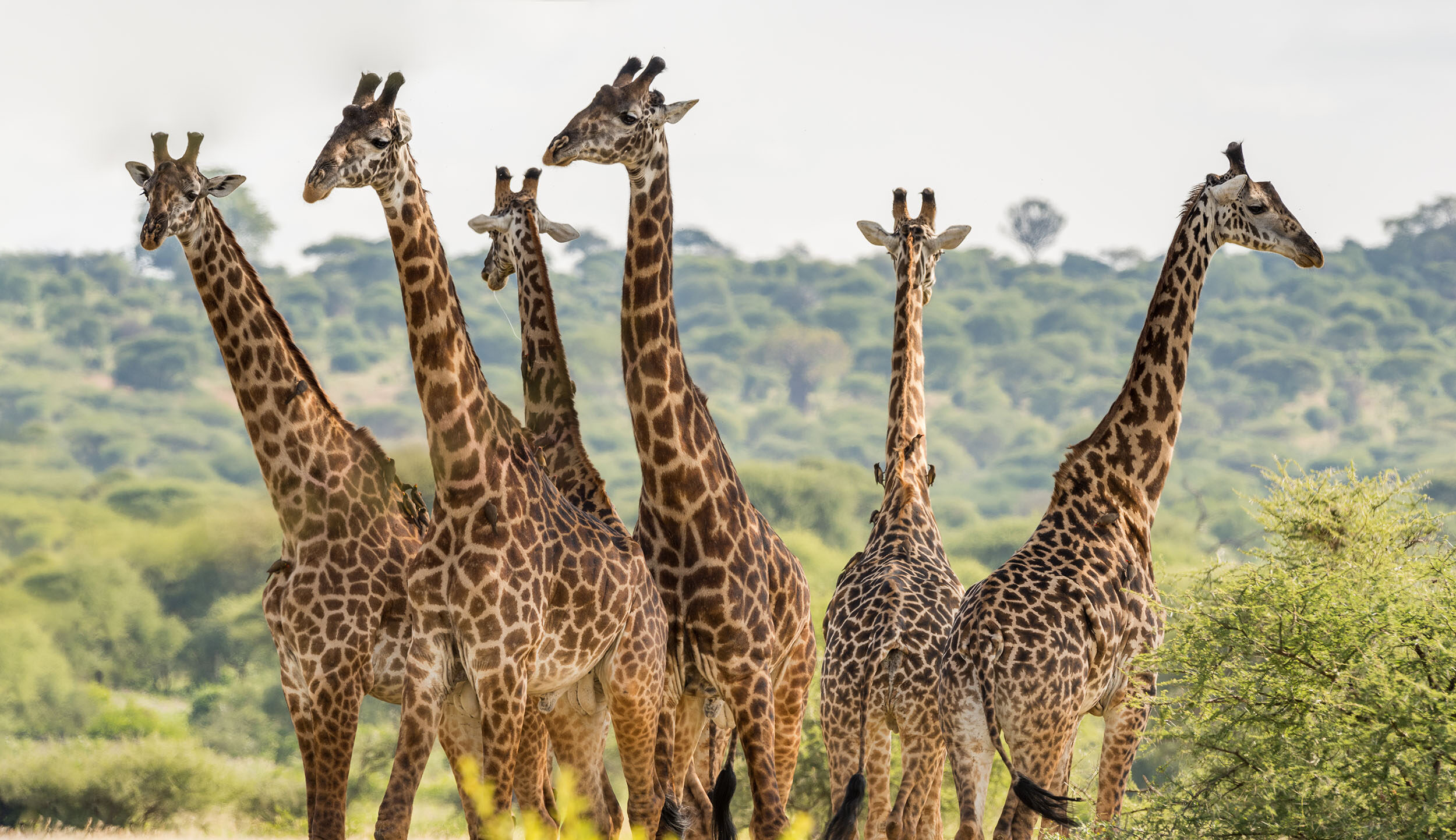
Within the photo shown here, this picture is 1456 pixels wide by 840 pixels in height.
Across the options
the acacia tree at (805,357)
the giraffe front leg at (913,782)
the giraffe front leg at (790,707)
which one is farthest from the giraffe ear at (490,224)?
the acacia tree at (805,357)

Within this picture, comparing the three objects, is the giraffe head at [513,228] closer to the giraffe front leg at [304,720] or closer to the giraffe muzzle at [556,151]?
the giraffe muzzle at [556,151]

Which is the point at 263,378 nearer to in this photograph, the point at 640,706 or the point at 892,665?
the point at 640,706

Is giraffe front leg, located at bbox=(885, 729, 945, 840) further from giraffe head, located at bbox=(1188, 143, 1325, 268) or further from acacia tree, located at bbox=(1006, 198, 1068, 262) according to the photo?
acacia tree, located at bbox=(1006, 198, 1068, 262)

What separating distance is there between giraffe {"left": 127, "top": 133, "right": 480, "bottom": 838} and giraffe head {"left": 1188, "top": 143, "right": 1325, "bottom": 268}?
4.56 metres

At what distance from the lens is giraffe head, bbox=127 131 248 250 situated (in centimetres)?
662

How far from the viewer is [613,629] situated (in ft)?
21.3

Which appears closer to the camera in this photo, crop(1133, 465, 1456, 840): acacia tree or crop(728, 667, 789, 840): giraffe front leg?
crop(1133, 465, 1456, 840): acacia tree

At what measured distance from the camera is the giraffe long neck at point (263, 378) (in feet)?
22.8

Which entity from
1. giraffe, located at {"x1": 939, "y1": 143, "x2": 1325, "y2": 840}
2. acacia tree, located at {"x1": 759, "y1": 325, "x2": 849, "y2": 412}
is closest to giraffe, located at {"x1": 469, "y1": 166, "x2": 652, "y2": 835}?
giraffe, located at {"x1": 939, "y1": 143, "x2": 1325, "y2": 840}

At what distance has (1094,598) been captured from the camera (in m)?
7.18

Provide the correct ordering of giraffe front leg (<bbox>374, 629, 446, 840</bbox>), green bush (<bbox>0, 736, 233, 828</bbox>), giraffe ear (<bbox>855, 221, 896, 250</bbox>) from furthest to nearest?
green bush (<bbox>0, 736, 233, 828</bbox>), giraffe ear (<bbox>855, 221, 896, 250</bbox>), giraffe front leg (<bbox>374, 629, 446, 840</bbox>)

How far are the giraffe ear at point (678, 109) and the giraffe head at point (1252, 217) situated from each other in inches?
114

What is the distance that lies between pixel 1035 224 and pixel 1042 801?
114551mm

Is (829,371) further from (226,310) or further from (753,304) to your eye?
(226,310)
